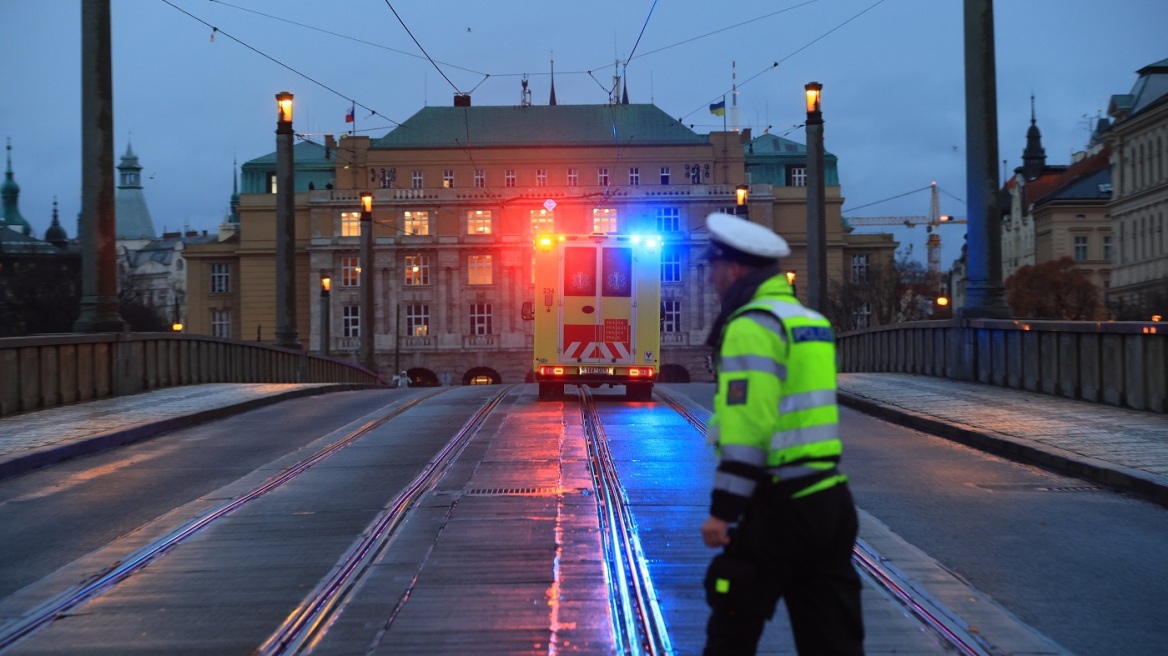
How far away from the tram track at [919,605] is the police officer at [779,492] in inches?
84.4

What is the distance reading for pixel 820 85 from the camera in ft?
91.1

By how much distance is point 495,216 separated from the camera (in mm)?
86438

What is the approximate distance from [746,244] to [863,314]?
80.3 meters

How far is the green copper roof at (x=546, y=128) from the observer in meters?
88.5

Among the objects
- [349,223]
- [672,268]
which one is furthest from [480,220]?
[672,268]

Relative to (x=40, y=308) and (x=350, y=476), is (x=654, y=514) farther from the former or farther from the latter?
(x=40, y=308)

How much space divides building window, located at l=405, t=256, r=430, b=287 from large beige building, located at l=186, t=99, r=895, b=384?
0.31ft

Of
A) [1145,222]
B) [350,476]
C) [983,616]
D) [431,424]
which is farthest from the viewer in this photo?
[1145,222]

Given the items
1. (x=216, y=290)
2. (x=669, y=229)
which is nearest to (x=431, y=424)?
(x=669, y=229)

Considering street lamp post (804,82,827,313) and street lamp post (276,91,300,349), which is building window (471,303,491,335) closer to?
street lamp post (276,91,300,349)

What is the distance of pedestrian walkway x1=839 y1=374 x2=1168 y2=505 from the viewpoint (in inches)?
456

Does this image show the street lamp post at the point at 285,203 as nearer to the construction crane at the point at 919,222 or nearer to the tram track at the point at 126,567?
the tram track at the point at 126,567

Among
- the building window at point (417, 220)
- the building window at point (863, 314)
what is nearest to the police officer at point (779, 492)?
the building window at point (863, 314)

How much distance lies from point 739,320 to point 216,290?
3818 inches
